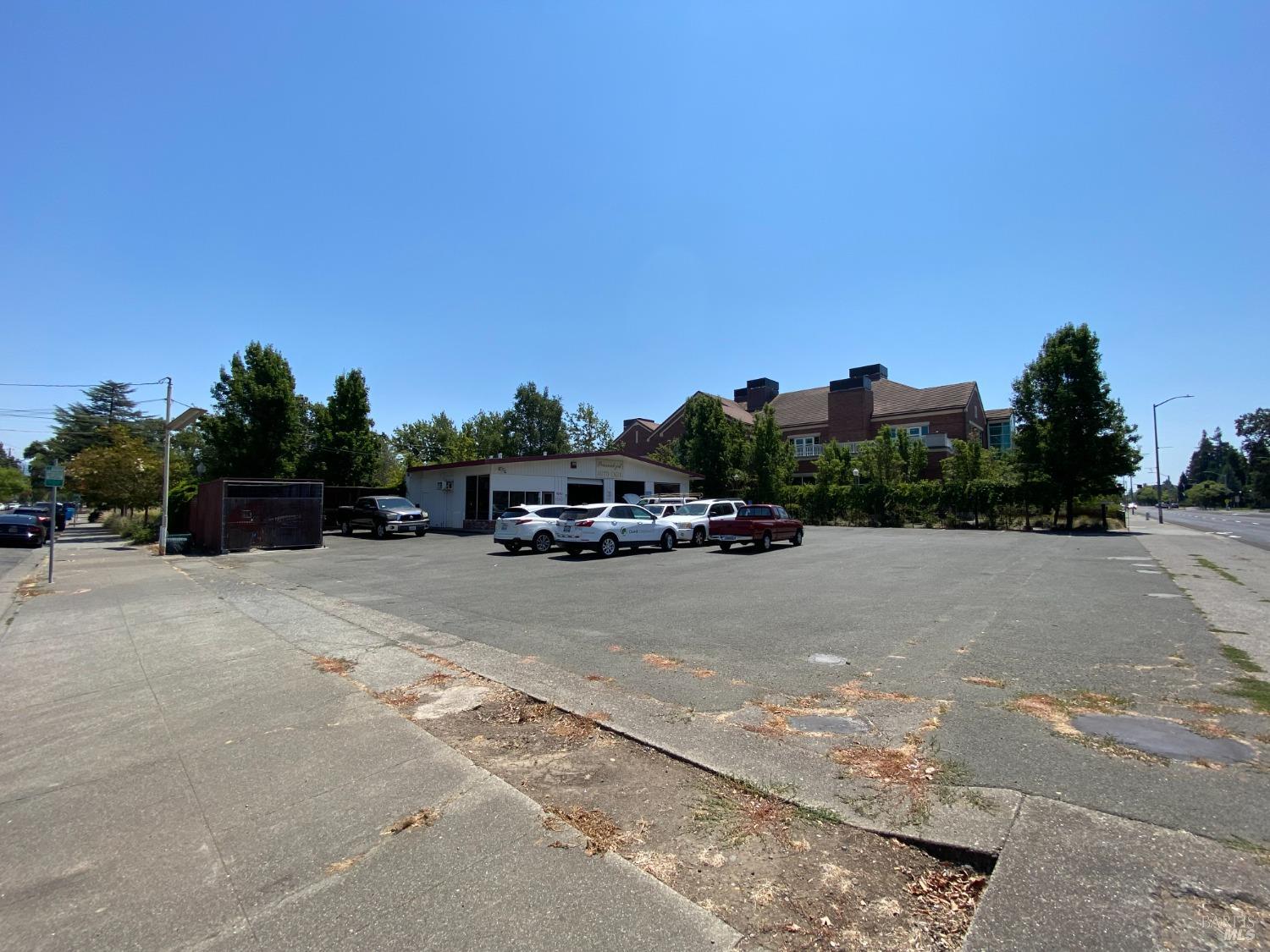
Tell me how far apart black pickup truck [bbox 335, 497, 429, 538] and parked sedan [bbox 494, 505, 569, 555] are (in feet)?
30.0

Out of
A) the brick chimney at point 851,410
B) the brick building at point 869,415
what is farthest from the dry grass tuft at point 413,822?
the brick chimney at point 851,410

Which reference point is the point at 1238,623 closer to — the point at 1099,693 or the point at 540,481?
the point at 1099,693

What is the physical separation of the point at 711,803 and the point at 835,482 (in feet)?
134

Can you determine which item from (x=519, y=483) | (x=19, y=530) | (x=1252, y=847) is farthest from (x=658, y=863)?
(x=19, y=530)

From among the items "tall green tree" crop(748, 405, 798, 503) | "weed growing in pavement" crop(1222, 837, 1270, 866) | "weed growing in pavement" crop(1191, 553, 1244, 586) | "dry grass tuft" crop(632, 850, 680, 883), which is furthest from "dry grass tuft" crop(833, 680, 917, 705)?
"tall green tree" crop(748, 405, 798, 503)

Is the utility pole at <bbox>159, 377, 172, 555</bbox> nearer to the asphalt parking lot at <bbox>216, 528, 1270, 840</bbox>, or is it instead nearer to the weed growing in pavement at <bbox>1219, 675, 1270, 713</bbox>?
the asphalt parking lot at <bbox>216, 528, 1270, 840</bbox>

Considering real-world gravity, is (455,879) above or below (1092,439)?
below

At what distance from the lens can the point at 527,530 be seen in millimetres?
21375

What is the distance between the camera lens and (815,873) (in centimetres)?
309

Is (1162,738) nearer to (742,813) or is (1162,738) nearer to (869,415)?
(742,813)

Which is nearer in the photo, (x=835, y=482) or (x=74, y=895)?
(x=74, y=895)

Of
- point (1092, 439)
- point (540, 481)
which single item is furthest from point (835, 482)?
point (540, 481)

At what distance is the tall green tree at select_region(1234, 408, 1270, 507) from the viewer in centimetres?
9100

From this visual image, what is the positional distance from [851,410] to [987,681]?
50918mm
